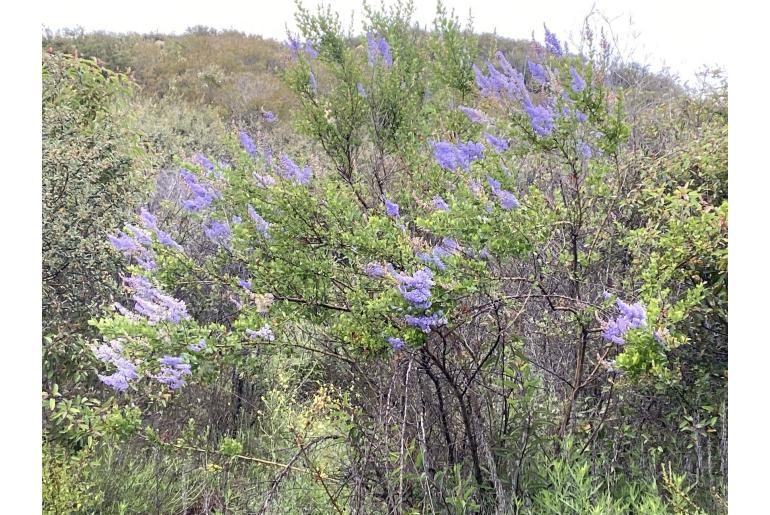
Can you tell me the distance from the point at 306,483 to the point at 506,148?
1.90 m

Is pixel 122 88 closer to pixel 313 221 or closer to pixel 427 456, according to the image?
pixel 313 221

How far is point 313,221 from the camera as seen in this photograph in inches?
101

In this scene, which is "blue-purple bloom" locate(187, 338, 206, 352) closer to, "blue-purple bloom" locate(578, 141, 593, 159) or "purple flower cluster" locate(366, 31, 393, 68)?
"blue-purple bloom" locate(578, 141, 593, 159)

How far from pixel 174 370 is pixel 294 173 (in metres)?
0.87

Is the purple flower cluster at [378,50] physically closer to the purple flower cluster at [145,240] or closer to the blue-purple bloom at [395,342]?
the purple flower cluster at [145,240]

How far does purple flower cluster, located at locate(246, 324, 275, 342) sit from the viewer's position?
245 centimetres

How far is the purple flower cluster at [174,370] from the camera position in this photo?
2.29 m

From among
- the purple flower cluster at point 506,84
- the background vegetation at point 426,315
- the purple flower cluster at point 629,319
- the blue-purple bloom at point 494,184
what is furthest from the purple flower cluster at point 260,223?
the purple flower cluster at point 629,319

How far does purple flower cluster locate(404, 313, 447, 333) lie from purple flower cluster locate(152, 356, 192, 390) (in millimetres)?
789

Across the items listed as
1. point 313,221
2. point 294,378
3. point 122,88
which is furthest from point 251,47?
point 313,221

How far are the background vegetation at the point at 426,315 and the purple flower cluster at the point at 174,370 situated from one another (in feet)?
0.03

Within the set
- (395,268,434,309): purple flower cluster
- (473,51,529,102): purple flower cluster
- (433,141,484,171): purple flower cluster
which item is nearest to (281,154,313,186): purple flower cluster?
(433,141,484,171): purple flower cluster

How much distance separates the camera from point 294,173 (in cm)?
263

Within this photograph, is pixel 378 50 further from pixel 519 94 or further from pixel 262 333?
pixel 262 333
